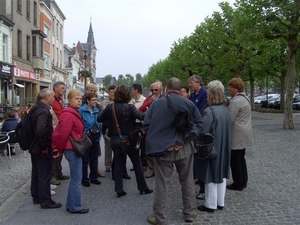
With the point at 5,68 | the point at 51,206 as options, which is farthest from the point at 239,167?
the point at 5,68

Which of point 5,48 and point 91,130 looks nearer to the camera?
point 91,130

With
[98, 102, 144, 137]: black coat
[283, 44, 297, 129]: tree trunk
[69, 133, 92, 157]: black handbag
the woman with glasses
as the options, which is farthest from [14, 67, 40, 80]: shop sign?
[69, 133, 92, 157]: black handbag

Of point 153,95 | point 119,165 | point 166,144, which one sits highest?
point 153,95

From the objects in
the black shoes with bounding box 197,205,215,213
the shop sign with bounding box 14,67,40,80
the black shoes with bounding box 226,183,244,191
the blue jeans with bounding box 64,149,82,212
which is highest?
the shop sign with bounding box 14,67,40,80

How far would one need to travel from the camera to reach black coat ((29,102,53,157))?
16.1 feet

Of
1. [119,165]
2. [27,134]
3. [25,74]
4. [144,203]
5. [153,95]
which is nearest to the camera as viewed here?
[27,134]

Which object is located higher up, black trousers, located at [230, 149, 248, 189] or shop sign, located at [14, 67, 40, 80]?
shop sign, located at [14, 67, 40, 80]

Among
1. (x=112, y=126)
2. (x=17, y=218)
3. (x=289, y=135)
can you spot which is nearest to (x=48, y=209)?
(x=17, y=218)

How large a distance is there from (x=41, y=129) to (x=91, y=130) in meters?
1.59

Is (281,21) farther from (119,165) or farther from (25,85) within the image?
(25,85)

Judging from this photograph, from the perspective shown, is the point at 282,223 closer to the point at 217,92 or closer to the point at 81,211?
the point at 217,92

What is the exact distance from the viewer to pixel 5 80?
83.3 ft

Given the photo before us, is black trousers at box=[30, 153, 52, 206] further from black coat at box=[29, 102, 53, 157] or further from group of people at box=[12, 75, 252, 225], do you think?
black coat at box=[29, 102, 53, 157]

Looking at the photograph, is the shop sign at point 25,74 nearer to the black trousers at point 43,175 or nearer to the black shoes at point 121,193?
the black trousers at point 43,175
